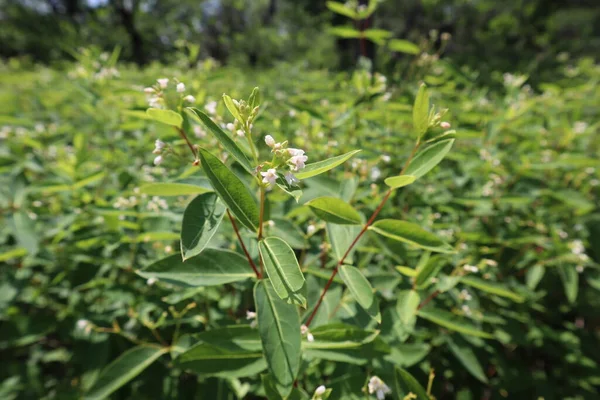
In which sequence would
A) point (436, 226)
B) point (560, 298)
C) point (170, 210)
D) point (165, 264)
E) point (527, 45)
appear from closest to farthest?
point (165, 264) → point (170, 210) → point (436, 226) → point (560, 298) → point (527, 45)

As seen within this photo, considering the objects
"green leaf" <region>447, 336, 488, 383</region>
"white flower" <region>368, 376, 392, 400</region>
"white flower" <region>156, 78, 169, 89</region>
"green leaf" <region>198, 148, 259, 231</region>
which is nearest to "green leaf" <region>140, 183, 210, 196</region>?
"green leaf" <region>198, 148, 259, 231</region>

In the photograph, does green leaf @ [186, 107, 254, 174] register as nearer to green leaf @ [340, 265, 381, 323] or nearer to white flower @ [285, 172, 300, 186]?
white flower @ [285, 172, 300, 186]

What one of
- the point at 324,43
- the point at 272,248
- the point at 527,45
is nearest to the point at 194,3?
the point at 324,43

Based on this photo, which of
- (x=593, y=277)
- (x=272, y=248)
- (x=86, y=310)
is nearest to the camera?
(x=272, y=248)

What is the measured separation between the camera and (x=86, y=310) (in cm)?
200

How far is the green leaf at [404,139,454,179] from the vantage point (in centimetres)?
108

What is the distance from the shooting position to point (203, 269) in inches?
44.2

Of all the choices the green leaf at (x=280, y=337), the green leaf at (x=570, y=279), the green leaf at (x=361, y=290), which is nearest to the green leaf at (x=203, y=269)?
the green leaf at (x=280, y=337)

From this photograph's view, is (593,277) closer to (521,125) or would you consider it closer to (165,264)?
(521,125)

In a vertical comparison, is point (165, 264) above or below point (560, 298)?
above

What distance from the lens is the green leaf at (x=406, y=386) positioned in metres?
1.10

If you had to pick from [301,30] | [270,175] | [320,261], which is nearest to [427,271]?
[320,261]

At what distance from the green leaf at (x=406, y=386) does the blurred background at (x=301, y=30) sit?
7.79ft

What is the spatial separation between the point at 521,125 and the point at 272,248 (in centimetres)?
275
